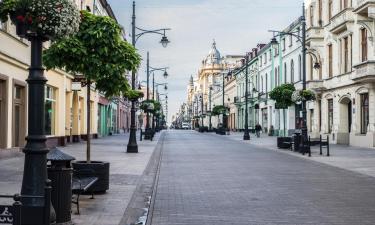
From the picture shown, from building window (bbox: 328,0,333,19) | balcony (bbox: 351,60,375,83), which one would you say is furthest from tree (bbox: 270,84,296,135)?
building window (bbox: 328,0,333,19)

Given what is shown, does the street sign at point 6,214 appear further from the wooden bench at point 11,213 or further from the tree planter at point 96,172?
the tree planter at point 96,172

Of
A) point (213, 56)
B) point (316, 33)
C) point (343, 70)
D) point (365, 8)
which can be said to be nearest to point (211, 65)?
point (213, 56)

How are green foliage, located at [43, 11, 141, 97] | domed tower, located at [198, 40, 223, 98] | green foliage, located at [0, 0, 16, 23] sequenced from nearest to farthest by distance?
green foliage, located at [0, 0, 16, 23] → green foliage, located at [43, 11, 141, 97] → domed tower, located at [198, 40, 223, 98]

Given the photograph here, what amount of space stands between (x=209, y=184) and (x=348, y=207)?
4.61 metres

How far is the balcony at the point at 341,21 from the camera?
37188 mm

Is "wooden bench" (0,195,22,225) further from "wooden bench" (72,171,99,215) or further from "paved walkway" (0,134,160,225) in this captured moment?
"wooden bench" (72,171,99,215)

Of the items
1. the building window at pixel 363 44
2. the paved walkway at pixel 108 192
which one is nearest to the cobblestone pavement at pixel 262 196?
the paved walkway at pixel 108 192

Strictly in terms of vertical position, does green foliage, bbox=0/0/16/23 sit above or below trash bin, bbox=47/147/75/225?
above

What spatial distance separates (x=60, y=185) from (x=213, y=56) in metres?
174

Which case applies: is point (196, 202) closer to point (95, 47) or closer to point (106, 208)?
point (106, 208)

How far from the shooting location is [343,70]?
39656 millimetres

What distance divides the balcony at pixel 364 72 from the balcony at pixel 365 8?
9.25ft

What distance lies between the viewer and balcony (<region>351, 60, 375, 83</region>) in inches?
1287

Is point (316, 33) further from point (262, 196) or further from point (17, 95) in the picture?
point (262, 196)
